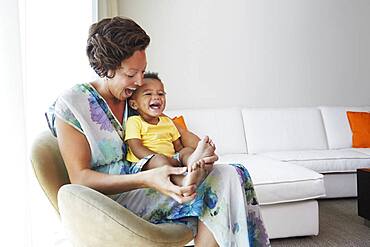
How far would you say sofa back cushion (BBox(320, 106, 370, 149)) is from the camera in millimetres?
4402

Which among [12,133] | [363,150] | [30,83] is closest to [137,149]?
[12,133]

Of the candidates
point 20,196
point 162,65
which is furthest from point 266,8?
point 20,196

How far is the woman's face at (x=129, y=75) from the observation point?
159 centimetres

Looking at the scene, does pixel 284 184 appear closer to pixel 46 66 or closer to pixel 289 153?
pixel 289 153

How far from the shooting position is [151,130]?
1.75 metres

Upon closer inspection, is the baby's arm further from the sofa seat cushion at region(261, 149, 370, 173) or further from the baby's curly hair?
the sofa seat cushion at region(261, 149, 370, 173)

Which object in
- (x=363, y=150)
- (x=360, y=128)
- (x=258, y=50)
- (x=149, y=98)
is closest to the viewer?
(x=149, y=98)

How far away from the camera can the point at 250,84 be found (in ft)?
15.3

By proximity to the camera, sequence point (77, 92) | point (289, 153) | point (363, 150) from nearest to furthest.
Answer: point (77, 92)
point (289, 153)
point (363, 150)

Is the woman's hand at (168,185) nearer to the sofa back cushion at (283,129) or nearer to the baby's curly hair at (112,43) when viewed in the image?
the baby's curly hair at (112,43)

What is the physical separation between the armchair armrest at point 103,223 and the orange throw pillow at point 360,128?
339 cm

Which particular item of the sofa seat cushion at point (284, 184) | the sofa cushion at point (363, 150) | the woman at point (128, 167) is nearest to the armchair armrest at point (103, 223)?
the woman at point (128, 167)

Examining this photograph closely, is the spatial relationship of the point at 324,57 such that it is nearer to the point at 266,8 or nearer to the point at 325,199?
the point at 266,8

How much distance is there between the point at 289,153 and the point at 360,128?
3.07 feet
